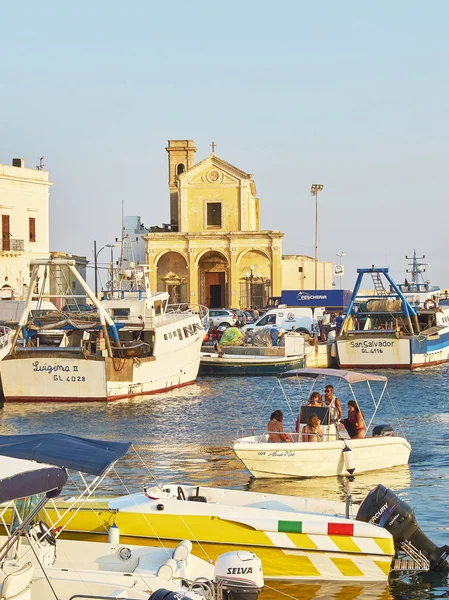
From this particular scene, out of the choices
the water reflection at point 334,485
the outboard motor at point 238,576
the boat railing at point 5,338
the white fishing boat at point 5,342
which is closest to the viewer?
the outboard motor at point 238,576

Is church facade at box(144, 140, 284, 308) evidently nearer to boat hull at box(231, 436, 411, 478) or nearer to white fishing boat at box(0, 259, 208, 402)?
white fishing boat at box(0, 259, 208, 402)

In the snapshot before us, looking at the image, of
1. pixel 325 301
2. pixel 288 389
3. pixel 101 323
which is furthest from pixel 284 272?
pixel 101 323

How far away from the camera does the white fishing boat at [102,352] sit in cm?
3469

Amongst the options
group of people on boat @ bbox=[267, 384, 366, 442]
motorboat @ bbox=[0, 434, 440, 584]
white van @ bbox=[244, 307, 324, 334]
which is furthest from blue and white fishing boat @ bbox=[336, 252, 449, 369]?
motorboat @ bbox=[0, 434, 440, 584]

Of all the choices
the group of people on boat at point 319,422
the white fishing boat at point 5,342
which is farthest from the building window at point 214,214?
the group of people on boat at point 319,422

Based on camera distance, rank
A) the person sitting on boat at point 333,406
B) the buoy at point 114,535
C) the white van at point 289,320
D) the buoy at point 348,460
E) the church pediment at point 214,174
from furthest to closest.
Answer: the church pediment at point 214,174 → the white van at point 289,320 → the person sitting on boat at point 333,406 → the buoy at point 348,460 → the buoy at point 114,535

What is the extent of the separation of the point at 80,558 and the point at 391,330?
36.6 metres

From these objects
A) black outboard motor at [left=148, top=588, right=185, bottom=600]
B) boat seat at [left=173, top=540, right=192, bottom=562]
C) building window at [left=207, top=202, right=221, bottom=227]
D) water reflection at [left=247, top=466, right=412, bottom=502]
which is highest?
building window at [left=207, top=202, right=221, bottom=227]

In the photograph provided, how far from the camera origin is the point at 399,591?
14.1 meters

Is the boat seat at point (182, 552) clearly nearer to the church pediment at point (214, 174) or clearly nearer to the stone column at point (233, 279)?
the stone column at point (233, 279)

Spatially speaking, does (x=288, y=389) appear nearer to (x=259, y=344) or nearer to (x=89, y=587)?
(x=259, y=344)

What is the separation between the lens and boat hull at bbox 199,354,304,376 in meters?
46.5

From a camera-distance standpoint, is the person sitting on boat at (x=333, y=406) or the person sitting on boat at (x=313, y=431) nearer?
the person sitting on boat at (x=313, y=431)

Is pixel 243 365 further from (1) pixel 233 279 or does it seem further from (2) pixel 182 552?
(2) pixel 182 552
